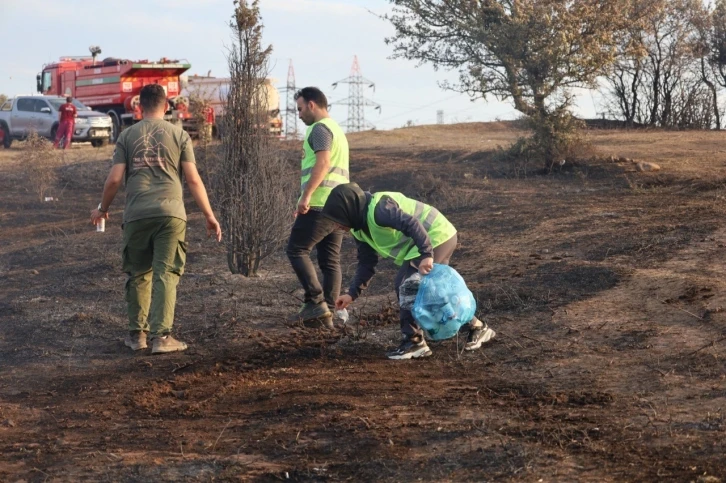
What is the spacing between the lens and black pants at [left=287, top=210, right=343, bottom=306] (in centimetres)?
707

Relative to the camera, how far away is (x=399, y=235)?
19.9ft

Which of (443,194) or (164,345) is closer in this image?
(164,345)

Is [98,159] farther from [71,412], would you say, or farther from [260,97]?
[71,412]

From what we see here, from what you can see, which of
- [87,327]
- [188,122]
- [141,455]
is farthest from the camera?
[188,122]

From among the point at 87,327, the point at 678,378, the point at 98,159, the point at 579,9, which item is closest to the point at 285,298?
the point at 87,327

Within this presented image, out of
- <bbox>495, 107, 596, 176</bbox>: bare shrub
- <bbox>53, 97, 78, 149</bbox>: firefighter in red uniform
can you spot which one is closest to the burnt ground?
<bbox>495, 107, 596, 176</bbox>: bare shrub

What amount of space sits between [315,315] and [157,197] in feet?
4.58

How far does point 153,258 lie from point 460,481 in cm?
364

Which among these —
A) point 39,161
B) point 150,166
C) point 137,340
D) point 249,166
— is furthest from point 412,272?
point 39,161

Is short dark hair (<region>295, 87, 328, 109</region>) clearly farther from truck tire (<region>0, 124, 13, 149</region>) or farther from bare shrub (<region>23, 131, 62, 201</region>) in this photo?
truck tire (<region>0, 124, 13, 149</region>)

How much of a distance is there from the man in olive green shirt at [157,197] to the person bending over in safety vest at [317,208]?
23.5 inches

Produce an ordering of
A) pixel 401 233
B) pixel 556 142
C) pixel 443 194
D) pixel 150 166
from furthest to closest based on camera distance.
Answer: pixel 556 142, pixel 443 194, pixel 150 166, pixel 401 233

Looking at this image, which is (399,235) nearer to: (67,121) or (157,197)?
(157,197)

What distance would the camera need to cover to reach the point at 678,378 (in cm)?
533
